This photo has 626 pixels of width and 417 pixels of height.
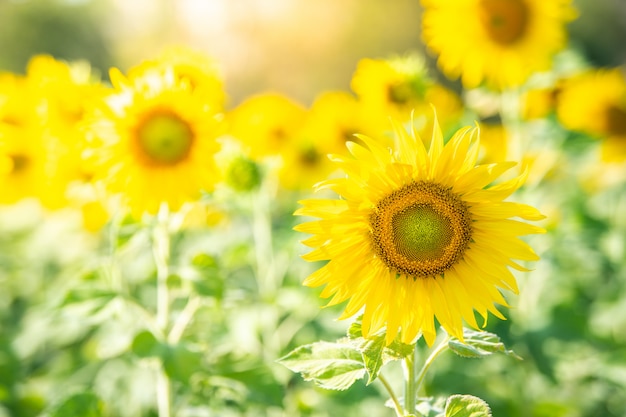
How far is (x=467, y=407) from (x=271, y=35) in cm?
1624

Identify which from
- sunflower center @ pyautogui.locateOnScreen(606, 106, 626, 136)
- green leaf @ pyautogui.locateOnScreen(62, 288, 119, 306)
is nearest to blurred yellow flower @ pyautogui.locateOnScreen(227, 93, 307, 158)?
green leaf @ pyautogui.locateOnScreen(62, 288, 119, 306)

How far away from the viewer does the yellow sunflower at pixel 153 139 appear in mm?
2240

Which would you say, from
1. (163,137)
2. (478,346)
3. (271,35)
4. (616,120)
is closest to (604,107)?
(616,120)

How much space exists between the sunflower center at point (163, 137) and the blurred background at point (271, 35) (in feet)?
41.2

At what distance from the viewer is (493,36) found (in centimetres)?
302

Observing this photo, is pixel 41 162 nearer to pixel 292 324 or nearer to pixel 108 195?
pixel 108 195

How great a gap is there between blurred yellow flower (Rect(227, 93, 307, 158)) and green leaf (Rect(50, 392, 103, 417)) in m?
1.65

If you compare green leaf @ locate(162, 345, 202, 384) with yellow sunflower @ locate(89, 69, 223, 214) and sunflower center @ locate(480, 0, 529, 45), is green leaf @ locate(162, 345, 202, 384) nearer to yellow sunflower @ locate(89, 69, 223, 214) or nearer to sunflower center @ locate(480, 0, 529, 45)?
yellow sunflower @ locate(89, 69, 223, 214)

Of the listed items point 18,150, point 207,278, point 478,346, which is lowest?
point 478,346

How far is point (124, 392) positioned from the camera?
2900 mm

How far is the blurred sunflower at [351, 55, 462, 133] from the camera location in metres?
3.02

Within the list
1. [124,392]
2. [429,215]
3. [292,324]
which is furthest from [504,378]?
[429,215]

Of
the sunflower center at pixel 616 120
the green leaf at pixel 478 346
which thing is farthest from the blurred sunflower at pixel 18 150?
the sunflower center at pixel 616 120

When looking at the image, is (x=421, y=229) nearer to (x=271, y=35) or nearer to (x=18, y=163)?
(x=18, y=163)
